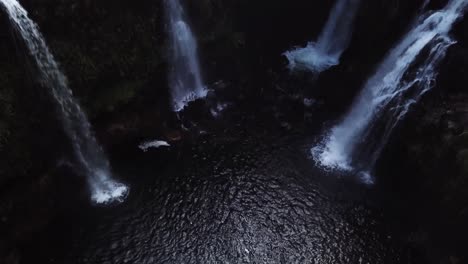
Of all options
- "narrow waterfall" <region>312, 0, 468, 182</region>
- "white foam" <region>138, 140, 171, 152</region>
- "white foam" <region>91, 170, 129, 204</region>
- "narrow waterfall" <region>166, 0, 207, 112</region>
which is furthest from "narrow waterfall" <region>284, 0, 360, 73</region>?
"white foam" <region>91, 170, 129, 204</region>

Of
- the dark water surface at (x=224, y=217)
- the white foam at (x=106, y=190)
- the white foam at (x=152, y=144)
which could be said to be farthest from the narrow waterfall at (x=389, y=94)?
the white foam at (x=106, y=190)

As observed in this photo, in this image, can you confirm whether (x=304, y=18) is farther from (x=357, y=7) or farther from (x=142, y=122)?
(x=142, y=122)

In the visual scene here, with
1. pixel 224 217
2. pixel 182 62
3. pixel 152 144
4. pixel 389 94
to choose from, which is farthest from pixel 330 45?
pixel 224 217

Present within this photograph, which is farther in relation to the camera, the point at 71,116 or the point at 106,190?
the point at 106,190

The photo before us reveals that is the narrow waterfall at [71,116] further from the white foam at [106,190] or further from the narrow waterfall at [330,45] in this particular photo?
the narrow waterfall at [330,45]

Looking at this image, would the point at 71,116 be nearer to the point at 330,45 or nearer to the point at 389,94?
the point at 389,94

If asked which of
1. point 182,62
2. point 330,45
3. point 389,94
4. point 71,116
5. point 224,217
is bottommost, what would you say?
point 224,217
